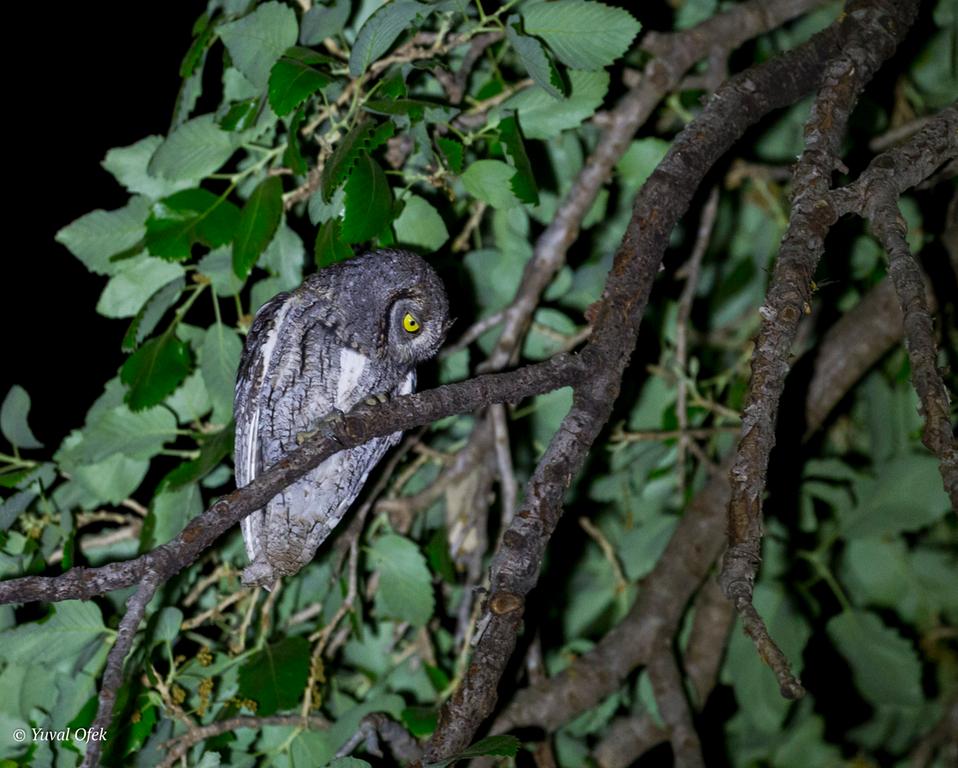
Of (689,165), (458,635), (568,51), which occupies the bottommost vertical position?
(458,635)

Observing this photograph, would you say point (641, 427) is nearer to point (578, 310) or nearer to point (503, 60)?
point (578, 310)

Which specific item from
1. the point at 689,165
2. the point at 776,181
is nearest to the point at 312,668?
the point at 689,165

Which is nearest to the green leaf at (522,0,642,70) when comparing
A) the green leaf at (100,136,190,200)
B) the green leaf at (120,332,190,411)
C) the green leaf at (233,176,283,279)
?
the green leaf at (233,176,283,279)

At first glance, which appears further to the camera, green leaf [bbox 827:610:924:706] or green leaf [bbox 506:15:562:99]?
green leaf [bbox 827:610:924:706]

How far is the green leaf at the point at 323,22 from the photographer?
5.47 feet

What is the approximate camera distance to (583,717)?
2.13 m

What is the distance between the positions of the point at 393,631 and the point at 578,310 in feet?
3.14

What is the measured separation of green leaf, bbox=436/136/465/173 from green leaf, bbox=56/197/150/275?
694mm

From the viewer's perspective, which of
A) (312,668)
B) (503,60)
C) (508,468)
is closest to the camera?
(312,668)

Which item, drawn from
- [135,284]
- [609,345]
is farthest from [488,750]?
[135,284]

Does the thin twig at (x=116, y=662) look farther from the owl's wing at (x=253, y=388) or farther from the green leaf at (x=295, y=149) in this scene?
the green leaf at (x=295, y=149)

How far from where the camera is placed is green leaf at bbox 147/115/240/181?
5.70ft

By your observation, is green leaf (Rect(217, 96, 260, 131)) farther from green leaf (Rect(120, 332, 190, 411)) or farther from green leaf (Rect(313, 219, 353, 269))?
green leaf (Rect(120, 332, 190, 411))

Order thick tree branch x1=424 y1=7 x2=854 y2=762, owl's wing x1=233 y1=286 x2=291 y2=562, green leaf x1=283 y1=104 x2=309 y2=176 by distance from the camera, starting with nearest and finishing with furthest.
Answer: thick tree branch x1=424 y1=7 x2=854 y2=762 → green leaf x1=283 y1=104 x2=309 y2=176 → owl's wing x1=233 y1=286 x2=291 y2=562
